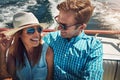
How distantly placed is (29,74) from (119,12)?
6.50 meters

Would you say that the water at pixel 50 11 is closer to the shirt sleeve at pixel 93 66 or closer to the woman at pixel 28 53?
the woman at pixel 28 53

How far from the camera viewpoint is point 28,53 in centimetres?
154

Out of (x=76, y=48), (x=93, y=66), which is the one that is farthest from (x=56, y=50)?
(x=93, y=66)

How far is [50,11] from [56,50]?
5.70 m

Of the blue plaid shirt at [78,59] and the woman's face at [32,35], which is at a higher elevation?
the woman's face at [32,35]

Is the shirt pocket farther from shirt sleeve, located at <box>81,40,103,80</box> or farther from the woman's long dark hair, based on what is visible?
shirt sleeve, located at <box>81,40,103,80</box>

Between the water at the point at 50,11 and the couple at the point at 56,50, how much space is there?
15.8 feet

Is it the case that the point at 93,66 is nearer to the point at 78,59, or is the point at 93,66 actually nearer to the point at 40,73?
the point at 78,59

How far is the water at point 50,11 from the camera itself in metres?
6.68

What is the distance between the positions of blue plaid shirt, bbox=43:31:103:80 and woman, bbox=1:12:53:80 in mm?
60

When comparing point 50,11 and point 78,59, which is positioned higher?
point 78,59

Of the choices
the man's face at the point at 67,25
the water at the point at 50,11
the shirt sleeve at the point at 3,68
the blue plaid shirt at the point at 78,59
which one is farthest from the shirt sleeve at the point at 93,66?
the water at the point at 50,11

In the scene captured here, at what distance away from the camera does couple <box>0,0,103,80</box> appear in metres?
1.42

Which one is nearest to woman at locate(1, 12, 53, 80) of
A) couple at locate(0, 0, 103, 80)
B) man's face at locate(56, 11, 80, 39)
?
couple at locate(0, 0, 103, 80)
